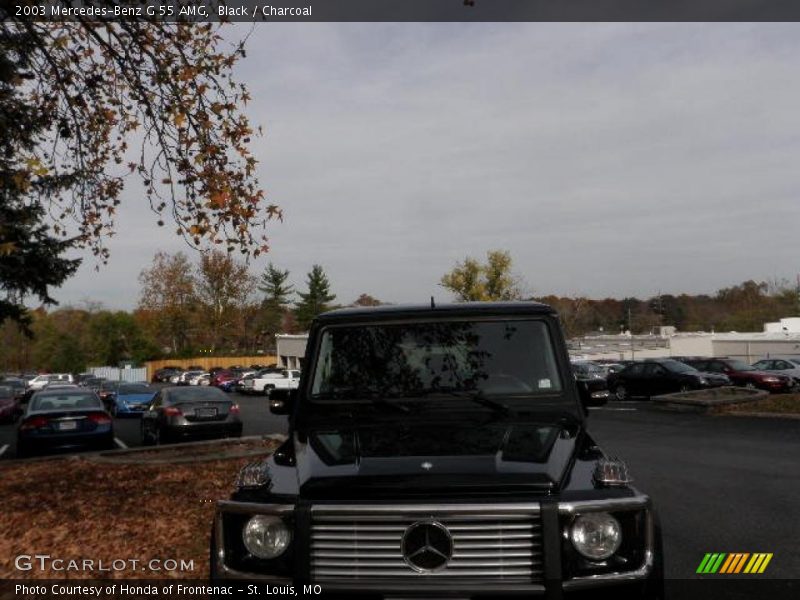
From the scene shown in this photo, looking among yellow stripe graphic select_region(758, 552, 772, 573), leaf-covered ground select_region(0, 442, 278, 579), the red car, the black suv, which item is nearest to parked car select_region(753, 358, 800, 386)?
leaf-covered ground select_region(0, 442, 278, 579)

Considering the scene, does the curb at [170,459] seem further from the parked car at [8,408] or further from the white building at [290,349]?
the white building at [290,349]

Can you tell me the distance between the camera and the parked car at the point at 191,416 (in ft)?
54.9

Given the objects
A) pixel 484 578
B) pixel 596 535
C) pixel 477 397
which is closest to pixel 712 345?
pixel 477 397

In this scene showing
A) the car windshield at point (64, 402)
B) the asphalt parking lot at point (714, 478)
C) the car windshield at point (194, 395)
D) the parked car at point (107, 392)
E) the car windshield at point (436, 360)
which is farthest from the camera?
the parked car at point (107, 392)

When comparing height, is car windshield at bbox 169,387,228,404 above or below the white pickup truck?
above

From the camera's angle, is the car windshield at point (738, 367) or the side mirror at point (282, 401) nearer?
the side mirror at point (282, 401)

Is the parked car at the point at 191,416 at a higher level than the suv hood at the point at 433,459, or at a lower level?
lower

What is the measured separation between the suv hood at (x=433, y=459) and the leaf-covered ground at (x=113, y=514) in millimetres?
2639

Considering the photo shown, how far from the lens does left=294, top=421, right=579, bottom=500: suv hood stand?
3.40 meters

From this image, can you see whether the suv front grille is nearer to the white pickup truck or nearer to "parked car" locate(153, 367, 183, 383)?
the white pickup truck

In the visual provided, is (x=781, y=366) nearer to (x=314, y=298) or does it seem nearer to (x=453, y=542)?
(x=453, y=542)

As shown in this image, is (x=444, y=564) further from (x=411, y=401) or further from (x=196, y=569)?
(x=196, y=569)

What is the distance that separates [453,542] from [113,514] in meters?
5.55

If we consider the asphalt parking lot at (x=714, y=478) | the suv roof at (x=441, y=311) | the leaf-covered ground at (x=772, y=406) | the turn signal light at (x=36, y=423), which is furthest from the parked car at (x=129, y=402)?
the suv roof at (x=441, y=311)
